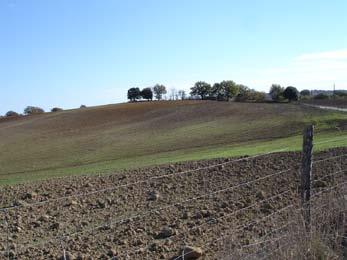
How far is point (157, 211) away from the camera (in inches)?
352

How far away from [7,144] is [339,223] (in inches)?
1354

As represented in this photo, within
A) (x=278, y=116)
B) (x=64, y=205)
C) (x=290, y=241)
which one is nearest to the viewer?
(x=290, y=241)

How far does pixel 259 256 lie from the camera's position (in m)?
5.25

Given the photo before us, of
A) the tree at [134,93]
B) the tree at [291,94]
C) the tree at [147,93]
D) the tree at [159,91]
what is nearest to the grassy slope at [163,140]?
the tree at [291,94]

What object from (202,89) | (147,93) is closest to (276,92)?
(202,89)

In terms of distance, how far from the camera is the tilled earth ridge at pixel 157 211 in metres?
7.22

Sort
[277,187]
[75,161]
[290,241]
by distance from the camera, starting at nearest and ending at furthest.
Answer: [290,241] → [277,187] → [75,161]

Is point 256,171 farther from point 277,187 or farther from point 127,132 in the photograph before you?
point 127,132

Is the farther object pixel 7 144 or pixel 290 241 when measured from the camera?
pixel 7 144

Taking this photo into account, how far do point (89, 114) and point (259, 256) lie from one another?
57.6m

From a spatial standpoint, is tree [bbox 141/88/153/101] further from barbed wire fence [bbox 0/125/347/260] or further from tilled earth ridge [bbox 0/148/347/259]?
barbed wire fence [bbox 0/125/347/260]

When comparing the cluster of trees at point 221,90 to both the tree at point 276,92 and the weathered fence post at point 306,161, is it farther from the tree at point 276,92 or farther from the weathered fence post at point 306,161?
the weathered fence post at point 306,161

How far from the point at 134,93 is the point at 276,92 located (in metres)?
29.4

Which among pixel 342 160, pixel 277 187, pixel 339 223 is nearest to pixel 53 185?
pixel 277 187
